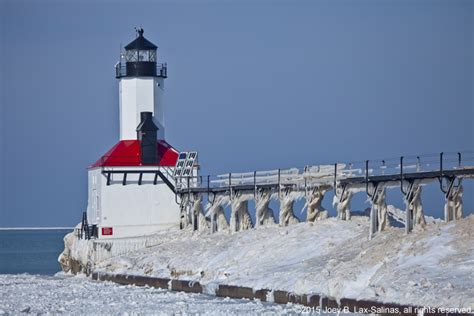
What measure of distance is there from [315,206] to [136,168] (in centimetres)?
1334

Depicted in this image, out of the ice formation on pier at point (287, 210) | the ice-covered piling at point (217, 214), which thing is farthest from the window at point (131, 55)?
the ice formation on pier at point (287, 210)

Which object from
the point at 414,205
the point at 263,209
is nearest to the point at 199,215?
the point at 263,209

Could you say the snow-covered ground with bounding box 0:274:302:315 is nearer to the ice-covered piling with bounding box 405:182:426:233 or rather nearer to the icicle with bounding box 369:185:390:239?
the icicle with bounding box 369:185:390:239

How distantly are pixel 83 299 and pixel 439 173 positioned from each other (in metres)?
10.4

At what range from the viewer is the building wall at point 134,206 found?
53.6 metres

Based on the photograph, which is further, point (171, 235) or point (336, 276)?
point (171, 235)

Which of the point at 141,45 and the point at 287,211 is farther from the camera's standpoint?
the point at 141,45

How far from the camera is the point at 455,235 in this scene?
30422 millimetres

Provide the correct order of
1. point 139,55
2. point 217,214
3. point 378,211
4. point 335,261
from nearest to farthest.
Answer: point 335,261 < point 378,211 < point 217,214 < point 139,55

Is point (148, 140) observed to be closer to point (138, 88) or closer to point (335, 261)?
point (138, 88)

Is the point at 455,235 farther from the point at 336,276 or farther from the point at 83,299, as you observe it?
the point at 83,299

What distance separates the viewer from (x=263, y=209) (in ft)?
150

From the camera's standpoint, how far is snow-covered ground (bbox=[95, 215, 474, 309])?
27.4 meters

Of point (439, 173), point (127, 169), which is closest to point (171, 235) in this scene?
point (127, 169)
